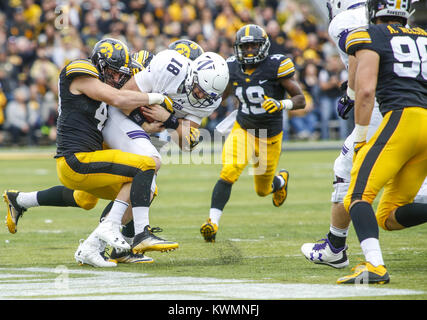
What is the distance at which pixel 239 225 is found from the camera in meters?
7.79

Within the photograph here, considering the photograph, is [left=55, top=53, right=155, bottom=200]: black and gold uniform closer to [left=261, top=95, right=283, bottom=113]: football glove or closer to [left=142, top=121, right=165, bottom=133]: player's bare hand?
[left=142, top=121, right=165, bottom=133]: player's bare hand

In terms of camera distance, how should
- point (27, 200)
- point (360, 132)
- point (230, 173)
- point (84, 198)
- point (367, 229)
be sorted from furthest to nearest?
point (230, 173) < point (27, 200) < point (84, 198) < point (360, 132) < point (367, 229)

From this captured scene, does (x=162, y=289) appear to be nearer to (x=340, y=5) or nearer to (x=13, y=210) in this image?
(x=13, y=210)

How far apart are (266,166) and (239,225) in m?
0.64

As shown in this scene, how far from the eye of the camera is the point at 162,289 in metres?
4.32

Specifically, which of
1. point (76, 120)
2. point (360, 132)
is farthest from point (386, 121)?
point (76, 120)

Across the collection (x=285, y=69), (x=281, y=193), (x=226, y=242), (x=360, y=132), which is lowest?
(x=226, y=242)

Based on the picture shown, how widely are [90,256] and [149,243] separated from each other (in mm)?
432

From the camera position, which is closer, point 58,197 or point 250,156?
point 58,197

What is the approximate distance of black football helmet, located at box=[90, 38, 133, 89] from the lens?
219 inches

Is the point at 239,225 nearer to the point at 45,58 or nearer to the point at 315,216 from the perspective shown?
the point at 315,216

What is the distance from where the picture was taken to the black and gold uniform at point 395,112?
4449 millimetres

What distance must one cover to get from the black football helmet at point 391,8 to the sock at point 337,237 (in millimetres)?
1465
